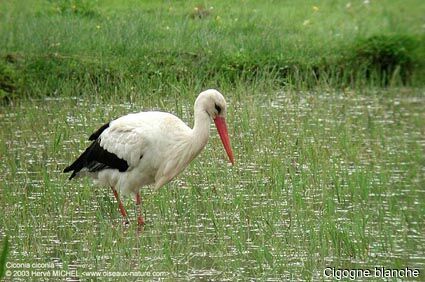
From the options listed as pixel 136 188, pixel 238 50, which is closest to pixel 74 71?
pixel 238 50

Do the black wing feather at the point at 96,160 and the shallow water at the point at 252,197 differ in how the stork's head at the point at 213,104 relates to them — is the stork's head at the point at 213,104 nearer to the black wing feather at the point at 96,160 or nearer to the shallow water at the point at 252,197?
the shallow water at the point at 252,197

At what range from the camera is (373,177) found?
8.96m

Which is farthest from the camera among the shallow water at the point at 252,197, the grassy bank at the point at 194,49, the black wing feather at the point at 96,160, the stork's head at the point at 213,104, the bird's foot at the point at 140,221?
the grassy bank at the point at 194,49

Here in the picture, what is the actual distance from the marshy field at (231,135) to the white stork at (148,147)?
0.84 feet

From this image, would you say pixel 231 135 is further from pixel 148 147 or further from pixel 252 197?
pixel 148 147

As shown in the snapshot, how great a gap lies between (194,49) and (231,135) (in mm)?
2659

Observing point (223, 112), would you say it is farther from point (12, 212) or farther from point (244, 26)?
point (244, 26)

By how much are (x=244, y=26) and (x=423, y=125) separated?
3395 mm

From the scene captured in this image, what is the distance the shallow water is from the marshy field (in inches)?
0.8

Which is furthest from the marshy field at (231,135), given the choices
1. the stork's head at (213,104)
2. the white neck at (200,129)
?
the stork's head at (213,104)

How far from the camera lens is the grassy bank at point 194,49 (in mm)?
11984

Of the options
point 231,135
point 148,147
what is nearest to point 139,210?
point 148,147

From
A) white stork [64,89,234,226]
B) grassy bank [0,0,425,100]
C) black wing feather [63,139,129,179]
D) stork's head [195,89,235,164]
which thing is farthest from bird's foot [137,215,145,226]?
grassy bank [0,0,425,100]

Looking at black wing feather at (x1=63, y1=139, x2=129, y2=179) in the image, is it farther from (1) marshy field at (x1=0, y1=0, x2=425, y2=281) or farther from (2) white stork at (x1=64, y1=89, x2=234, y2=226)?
(1) marshy field at (x1=0, y1=0, x2=425, y2=281)
